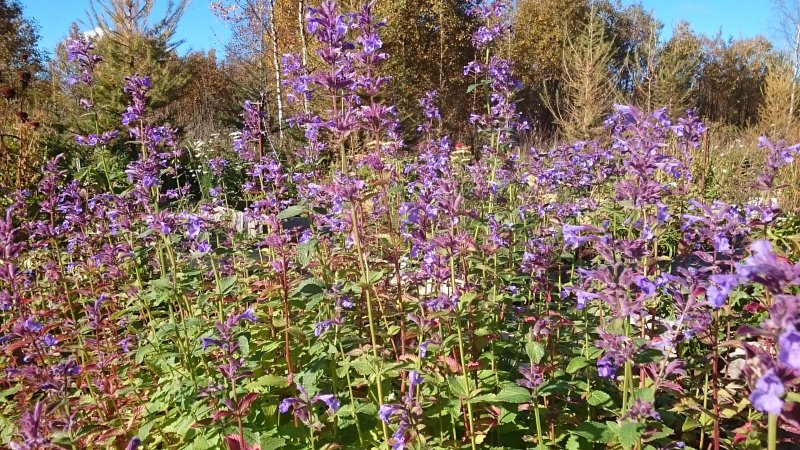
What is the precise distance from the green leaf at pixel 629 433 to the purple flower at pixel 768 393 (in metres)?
0.77

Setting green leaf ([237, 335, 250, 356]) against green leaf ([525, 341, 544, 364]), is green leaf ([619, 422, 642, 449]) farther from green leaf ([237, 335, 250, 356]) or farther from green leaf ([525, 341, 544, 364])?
green leaf ([237, 335, 250, 356])

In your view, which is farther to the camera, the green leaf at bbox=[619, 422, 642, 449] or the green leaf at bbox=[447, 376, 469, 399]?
the green leaf at bbox=[447, 376, 469, 399]

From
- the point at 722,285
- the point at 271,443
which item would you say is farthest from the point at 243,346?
the point at 722,285

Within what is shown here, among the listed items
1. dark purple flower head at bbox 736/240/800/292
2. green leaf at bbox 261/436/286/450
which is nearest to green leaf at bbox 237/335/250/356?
green leaf at bbox 261/436/286/450

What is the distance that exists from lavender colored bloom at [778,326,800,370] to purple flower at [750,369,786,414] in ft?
0.21

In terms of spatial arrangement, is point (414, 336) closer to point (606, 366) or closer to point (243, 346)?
point (243, 346)

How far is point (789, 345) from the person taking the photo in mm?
1060

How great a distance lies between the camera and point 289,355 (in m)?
3.01

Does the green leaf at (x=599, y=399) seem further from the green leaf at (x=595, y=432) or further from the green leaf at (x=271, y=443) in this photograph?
the green leaf at (x=271, y=443)

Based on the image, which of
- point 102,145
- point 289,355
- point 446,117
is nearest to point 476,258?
point 289,355

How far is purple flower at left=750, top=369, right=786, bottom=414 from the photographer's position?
1.10m

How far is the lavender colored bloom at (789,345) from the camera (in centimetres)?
104

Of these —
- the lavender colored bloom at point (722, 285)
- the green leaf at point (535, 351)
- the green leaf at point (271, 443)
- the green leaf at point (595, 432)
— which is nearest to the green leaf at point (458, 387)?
the green leaf at point (535, 351)

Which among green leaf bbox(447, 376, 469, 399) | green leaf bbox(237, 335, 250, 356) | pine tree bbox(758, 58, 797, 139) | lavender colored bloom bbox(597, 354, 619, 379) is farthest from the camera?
pine tree bbox(758, 58, 797, 139)
